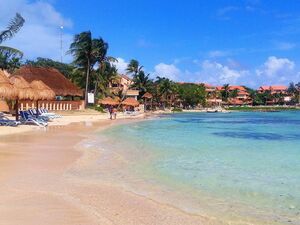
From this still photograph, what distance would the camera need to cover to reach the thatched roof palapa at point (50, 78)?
3725 centimetres

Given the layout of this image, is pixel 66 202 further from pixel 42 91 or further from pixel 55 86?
pixel 55 86

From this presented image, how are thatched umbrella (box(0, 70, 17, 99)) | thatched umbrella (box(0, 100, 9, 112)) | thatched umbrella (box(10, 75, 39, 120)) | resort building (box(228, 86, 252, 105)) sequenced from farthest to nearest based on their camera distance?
resort building (box(228, 86, 252, 105)), thatched umbrella (box(0, 100, 9, 112)), thatched umbrella (box(10, 75, 39, 120)), thatched umbrella (box(0, 70, 17, 99))

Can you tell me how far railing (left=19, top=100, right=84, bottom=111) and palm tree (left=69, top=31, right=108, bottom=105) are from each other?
2.85 metres

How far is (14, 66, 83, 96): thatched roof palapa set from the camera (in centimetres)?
3725

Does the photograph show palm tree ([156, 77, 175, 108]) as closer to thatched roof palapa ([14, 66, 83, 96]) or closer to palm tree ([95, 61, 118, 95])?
palm tree ([95, 61, 118, 95])

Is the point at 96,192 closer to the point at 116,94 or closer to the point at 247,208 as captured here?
the point at 247,208

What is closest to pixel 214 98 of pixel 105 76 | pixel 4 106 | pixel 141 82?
pixel 141 82

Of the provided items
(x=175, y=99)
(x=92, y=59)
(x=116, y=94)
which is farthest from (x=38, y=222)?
(x=175, y=99)

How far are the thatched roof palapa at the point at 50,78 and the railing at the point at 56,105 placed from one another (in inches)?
39.6

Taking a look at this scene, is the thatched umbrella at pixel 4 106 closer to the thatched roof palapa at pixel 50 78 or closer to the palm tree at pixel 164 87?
the thatched roof palapa at pixel 50 78

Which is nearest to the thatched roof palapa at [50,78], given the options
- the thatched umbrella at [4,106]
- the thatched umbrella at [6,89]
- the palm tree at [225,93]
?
the thatched umbrella at [4,106]

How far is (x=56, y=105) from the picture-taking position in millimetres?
36438

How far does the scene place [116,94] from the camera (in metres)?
53.4

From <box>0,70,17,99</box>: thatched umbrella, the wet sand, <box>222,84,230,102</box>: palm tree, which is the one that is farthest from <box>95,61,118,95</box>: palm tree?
<box>222,84,230,102</box>: palm tree
